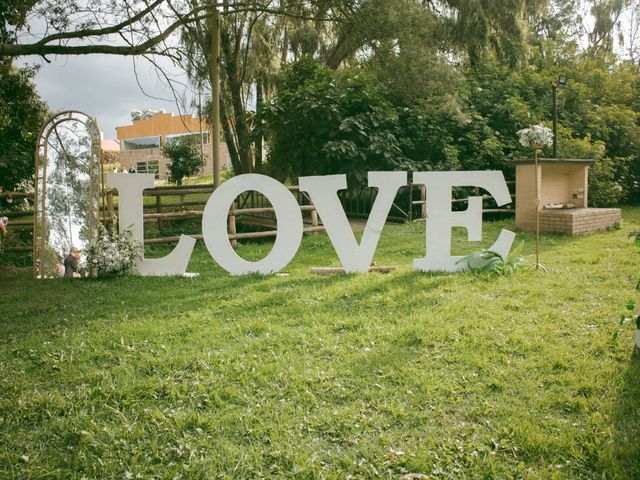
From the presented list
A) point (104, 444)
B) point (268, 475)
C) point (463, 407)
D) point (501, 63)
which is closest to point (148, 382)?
point (104, 444)

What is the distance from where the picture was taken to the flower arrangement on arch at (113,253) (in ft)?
22.9

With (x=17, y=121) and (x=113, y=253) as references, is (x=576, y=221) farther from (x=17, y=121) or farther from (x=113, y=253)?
(x=17, y=121)

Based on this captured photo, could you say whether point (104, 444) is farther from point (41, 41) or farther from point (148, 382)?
point (41, 41)

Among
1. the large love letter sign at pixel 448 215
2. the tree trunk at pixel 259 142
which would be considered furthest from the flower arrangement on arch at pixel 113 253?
the tree trunk at pixel 259 142

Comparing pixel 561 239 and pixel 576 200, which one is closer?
pixel 561 239

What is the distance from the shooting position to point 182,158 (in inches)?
755

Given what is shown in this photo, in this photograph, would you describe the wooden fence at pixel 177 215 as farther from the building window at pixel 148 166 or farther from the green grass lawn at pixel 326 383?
the building window at pixel 148 166

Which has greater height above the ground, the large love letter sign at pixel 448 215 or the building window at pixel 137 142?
the building window at pixel 137 142

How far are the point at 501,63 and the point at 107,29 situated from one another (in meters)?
12.3

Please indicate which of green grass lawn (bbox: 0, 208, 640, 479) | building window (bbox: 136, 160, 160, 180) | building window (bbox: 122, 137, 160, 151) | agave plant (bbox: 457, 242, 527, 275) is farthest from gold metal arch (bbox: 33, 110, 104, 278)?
building window (bbox: 122, 137, 160, 151)

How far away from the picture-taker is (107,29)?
25.8ft

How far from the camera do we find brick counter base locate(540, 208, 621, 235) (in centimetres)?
984

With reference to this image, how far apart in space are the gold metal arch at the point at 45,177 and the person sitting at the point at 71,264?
0.32m

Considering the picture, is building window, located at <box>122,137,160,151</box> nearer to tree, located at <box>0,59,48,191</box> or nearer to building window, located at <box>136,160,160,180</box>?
building window, located at <box>136,160,160,180</box>
